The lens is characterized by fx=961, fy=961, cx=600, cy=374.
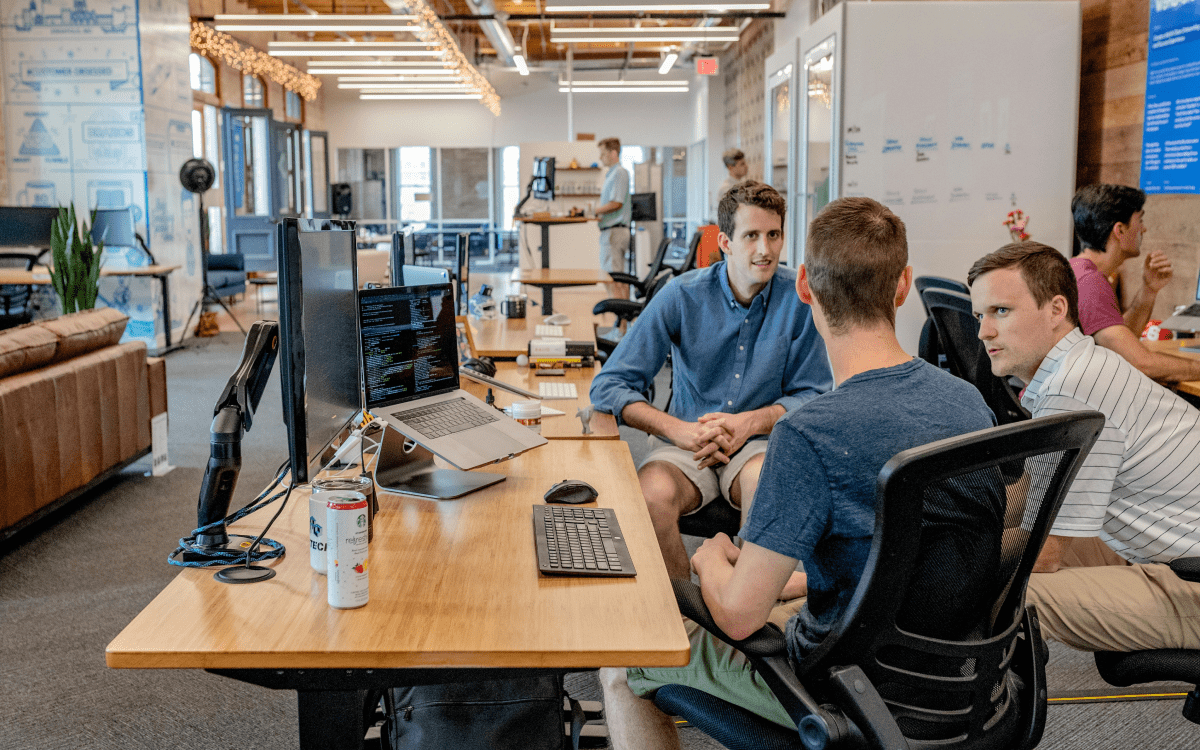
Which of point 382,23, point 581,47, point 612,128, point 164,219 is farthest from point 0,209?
point 612,128

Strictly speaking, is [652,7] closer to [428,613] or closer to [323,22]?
[323,22]

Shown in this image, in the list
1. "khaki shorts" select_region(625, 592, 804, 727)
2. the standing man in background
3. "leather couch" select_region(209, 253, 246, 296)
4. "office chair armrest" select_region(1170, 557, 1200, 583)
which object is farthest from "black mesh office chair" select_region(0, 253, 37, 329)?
"office chair armrest" select_region(1170, 557, 1200, 583)

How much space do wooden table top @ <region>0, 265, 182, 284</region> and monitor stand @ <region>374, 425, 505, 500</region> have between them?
5.85 m

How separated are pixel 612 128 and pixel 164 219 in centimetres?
1020

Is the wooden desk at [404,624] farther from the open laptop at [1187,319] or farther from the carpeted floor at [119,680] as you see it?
the open laptop at [1187,319]

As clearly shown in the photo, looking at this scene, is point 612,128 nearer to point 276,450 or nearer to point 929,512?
point 276,450

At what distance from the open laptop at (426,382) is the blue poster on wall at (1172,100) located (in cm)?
325

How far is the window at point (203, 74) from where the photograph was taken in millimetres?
12319

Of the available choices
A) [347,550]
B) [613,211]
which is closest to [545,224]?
[613,211]

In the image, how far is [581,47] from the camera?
15.8 metres

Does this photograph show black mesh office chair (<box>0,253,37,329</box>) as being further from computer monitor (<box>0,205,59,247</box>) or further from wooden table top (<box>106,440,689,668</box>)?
wooden table top (<box>106,440,689,668</box>)

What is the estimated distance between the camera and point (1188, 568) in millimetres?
1599

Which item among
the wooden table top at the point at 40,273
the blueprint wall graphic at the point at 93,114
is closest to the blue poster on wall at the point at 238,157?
the blueprint wall graphic at the point at 93,114

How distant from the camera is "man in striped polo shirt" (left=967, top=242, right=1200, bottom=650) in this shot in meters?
1.74
